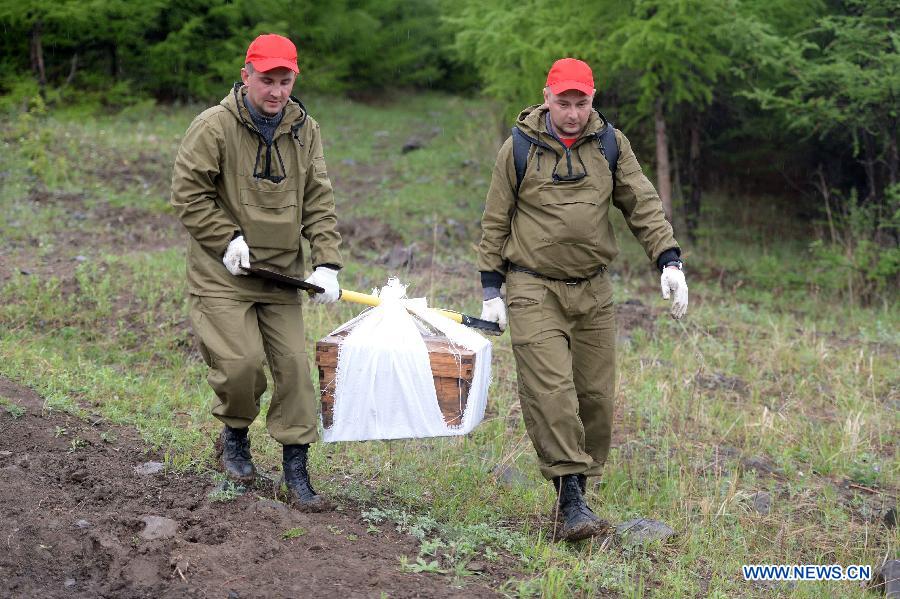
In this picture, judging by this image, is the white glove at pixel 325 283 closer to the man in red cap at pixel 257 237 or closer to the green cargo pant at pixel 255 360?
the man in red cap at pixel 257 237

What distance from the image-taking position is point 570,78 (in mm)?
4789

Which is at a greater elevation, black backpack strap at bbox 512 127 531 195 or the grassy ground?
black backpack strap at bbox 512 127 531 195

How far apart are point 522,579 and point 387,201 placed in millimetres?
9963

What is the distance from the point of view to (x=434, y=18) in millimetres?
20578

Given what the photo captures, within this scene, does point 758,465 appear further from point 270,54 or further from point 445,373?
point 270,54

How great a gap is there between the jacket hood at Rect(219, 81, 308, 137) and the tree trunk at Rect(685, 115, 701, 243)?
34.5ft

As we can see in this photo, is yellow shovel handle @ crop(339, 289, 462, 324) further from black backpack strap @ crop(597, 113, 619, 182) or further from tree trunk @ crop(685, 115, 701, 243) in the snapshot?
tree trunk @ crop(685, 115, 701, 243)

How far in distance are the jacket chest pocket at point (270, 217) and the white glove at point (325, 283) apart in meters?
0.19

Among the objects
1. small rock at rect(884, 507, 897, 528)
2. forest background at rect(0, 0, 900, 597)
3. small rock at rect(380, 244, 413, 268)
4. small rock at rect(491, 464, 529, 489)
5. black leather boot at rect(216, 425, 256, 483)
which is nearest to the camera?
black leather boot at rect(216, 425, 256, 483)

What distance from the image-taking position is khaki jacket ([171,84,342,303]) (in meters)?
4.61

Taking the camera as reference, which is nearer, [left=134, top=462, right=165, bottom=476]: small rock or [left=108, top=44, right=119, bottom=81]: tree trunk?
[left=134, top=462, right=165, bottom=476]: small rock

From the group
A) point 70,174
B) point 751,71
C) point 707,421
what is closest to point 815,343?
point 707,421

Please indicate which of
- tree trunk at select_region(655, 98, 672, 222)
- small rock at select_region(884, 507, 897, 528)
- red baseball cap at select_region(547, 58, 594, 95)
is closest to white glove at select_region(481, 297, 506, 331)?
red baseball cap at select_region(547, 58, 594, 95)

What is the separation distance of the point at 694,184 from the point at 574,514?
1080 centimetres
